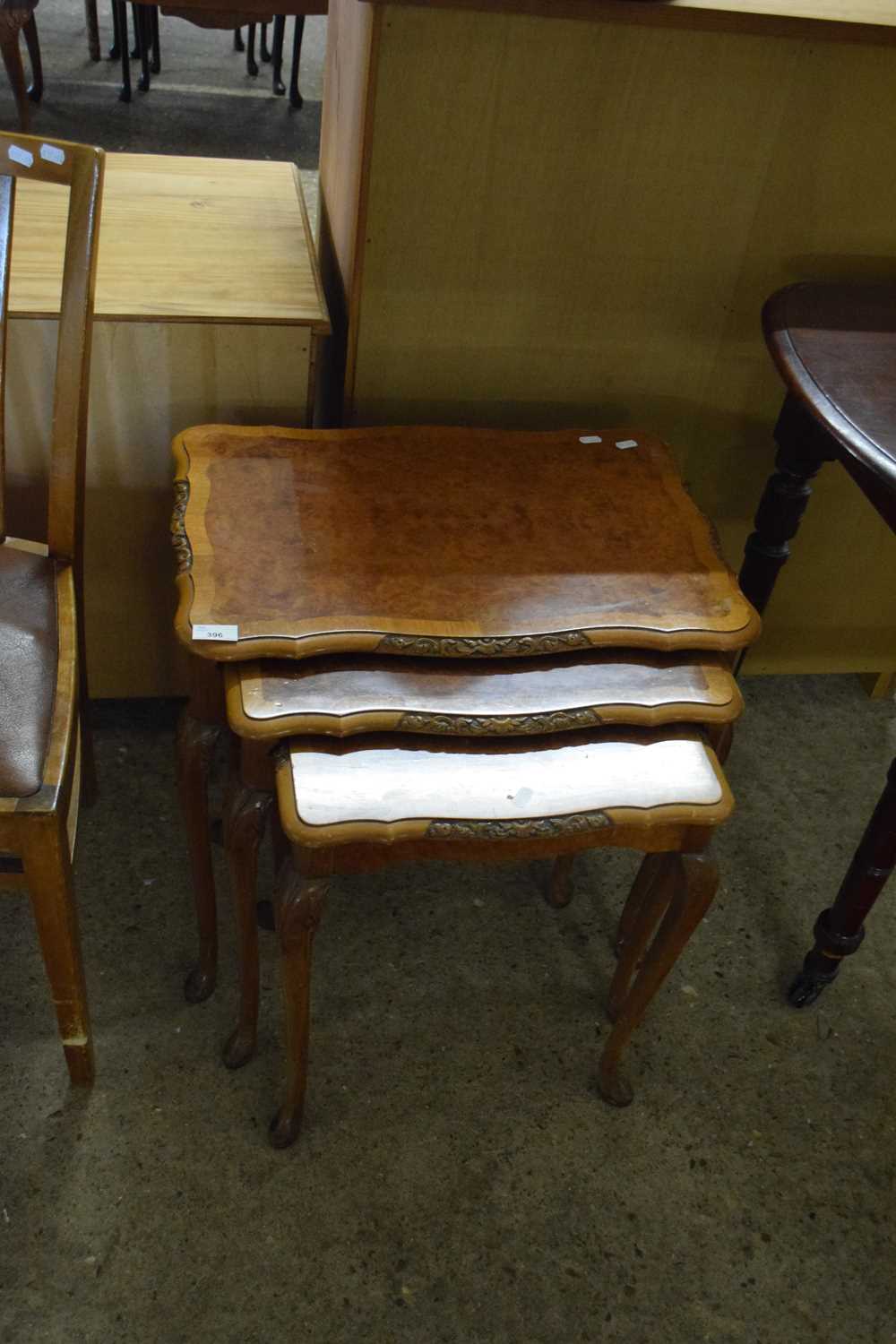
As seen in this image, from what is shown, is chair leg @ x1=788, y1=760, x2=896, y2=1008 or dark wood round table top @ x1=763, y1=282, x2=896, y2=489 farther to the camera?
chair leg @ x1=788, y1=760, x2=896, y2=1008

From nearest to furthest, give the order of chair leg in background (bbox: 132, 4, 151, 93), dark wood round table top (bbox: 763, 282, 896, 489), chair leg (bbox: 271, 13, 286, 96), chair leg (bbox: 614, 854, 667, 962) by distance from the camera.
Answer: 1. dark wood round table top (bbox: 763, 282, 896, 489)
2. chair leg (bbox: 614, 854, 667, 962)
3. chair leg in background (bbox: 132, 4, 151, 93)
4. chair leg (bbox: 271, 13, 286, 96)

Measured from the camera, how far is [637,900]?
5.05 ft

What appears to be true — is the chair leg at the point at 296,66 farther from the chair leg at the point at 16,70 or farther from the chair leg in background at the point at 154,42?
the chair leg at the point at 16,70

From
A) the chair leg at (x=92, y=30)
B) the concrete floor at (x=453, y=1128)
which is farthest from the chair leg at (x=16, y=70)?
the concrete floor at (x=453, y=1128)

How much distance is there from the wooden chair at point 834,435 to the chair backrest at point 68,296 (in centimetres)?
76

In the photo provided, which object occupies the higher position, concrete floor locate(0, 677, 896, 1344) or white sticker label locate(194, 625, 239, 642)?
white sticker label locate(194, 625, 239, 642)

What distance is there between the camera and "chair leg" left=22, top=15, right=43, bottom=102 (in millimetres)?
3551

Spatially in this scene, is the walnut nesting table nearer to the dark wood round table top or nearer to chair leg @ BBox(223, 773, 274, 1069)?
chair leg @ BBox(223, 773, 274, 1069)

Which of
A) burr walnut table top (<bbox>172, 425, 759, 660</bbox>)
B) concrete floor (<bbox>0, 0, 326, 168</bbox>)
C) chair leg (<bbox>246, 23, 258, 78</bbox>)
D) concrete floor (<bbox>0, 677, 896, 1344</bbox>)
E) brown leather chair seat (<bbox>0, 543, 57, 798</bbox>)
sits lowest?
concrete floor (<bbox>0, 677, 896, 1344</bbox>)

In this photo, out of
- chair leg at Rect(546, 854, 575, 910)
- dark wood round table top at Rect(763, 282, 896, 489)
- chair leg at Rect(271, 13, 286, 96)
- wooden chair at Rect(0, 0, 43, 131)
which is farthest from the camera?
chair leg at Rect(271, 13, 286, 96)

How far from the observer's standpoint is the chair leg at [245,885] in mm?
1240

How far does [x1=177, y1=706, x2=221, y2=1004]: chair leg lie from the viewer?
4.30 ft

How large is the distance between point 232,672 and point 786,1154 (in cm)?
91

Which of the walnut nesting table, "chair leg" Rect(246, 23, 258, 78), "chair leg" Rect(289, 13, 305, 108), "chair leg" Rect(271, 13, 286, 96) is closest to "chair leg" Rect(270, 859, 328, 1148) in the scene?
the walnut nesting table
